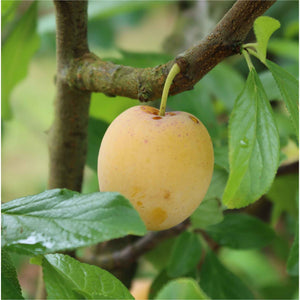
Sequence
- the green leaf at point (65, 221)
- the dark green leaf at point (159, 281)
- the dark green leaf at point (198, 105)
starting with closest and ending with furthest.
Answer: the green leaf at point (65, 221) → the dark green leaf at point (198, 105) → the dark green leaf at point (159, 281)

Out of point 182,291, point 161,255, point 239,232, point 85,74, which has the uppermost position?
point 85,74

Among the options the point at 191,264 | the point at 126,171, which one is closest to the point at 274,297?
the point at 191,264

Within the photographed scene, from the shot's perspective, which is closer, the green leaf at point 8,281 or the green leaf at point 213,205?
the green leaf at point 8,281

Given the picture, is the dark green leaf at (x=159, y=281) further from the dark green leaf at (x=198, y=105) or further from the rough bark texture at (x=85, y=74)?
the dark green leaf at (x=198, y=105)

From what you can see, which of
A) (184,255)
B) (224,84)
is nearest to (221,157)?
(184,255)

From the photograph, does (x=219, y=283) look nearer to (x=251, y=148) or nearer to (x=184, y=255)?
(x=184, y=255)

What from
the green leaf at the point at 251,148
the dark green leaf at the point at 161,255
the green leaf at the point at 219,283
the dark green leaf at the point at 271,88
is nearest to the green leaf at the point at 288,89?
the green leaf at the point at 251,148

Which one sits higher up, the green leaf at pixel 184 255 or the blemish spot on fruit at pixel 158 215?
the blemish spot on fruit at pixel 158 215
